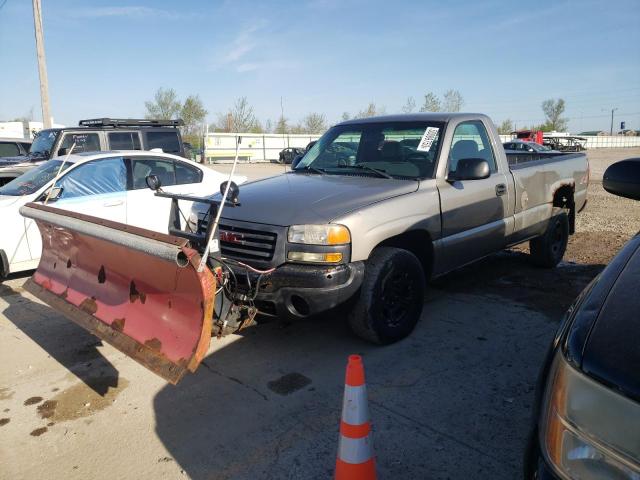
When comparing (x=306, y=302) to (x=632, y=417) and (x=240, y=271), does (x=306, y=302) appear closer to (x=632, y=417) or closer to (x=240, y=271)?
(x=240, y=271)

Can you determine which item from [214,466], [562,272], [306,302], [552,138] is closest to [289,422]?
[214,466]

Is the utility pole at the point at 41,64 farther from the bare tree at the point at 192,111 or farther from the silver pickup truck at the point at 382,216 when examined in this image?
the bare tree at the point at 192,111

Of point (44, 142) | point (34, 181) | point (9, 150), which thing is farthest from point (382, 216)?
point (9, 150)

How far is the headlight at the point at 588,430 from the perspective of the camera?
4.22ft

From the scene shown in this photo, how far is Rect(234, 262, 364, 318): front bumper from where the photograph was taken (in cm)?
351

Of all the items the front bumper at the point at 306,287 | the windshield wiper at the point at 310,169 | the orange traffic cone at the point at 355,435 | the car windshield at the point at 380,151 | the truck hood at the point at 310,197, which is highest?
the car windshield at the point at 380,151

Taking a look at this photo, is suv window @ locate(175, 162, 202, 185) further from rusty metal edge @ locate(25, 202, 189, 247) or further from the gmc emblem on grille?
the gmc emblem on grille

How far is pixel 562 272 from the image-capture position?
6.34 metres

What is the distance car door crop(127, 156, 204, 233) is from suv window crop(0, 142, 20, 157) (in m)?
8.70

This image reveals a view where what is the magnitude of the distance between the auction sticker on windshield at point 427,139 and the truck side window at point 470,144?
0.19 metres

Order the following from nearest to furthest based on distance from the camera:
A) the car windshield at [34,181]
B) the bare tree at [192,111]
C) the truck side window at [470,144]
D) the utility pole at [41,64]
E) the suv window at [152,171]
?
the truck side window at [470,144] < the car windshield at [34,181] < the suv window at [152,171] < the utility pole at [41,64] < the bare tree at [192,111]

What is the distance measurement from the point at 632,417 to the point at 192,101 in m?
53.8

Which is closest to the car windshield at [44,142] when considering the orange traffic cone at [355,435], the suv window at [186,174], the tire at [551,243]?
the suv window at [186,174]

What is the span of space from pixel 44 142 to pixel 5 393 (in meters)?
9.02
